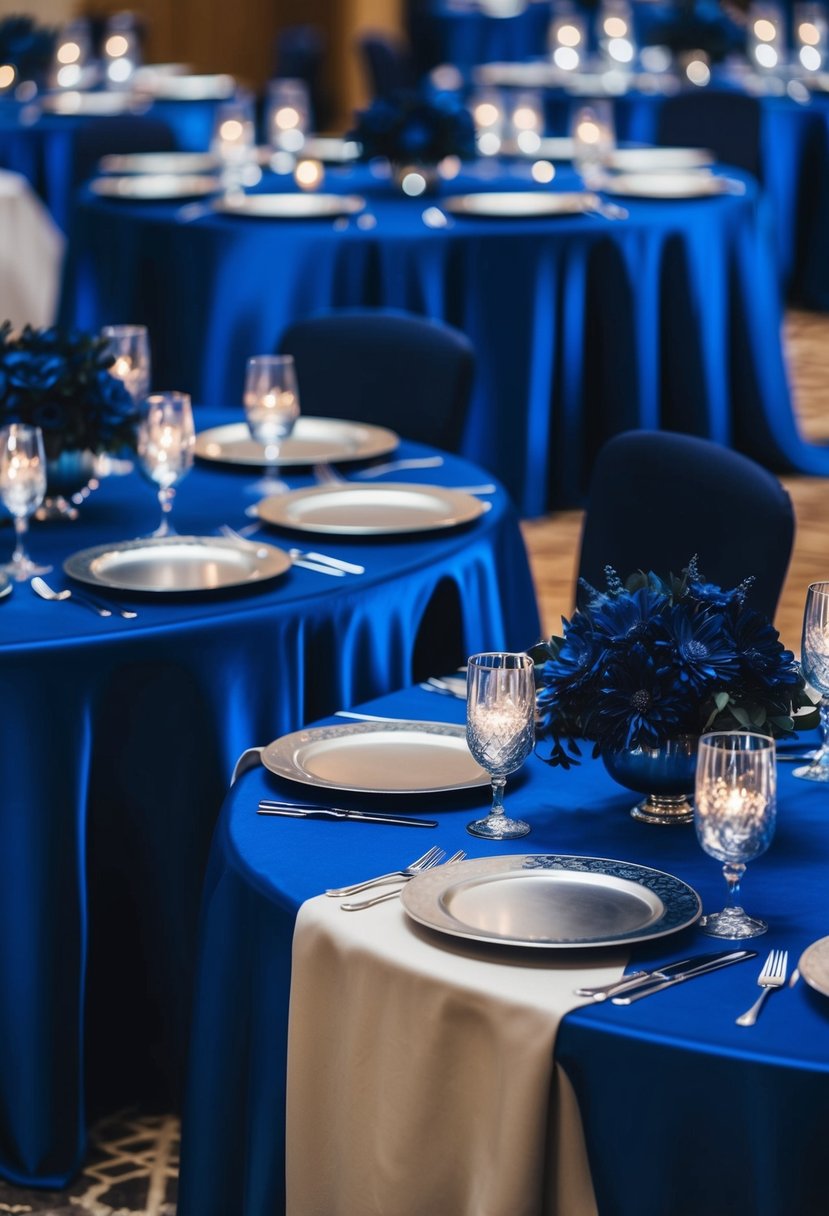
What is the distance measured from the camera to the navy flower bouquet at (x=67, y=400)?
2996mm

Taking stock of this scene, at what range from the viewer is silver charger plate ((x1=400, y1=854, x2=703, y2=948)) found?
167cm

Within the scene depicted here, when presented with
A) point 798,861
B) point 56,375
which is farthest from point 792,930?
point 56,375

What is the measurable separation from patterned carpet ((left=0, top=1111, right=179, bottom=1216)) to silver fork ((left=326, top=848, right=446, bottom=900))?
3.34 ft

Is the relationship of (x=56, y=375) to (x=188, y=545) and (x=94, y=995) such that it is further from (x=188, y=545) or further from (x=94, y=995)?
(x=94, y=995)

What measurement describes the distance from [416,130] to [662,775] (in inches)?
196

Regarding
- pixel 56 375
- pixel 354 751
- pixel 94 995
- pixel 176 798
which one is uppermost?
pixel 56 375

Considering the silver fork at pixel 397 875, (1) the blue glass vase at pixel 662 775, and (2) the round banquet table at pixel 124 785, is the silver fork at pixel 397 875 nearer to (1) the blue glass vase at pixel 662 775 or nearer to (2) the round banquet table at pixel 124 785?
(1) the blue glass vase at pixel 662 775

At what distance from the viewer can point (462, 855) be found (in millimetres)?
1890

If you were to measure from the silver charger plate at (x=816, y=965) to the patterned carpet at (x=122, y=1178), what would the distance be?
132 centimetres

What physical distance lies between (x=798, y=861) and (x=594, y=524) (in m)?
1.31

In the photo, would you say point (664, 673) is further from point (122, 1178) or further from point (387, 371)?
point (387, 371)

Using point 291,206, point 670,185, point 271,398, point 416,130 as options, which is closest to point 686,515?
point 271,398
